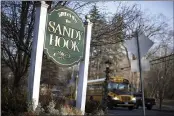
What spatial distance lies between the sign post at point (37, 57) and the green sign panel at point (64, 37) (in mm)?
248

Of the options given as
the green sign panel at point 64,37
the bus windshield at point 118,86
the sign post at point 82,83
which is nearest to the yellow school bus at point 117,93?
the bus windshield at point 118,86

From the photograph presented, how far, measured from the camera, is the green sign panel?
8742 millimetres

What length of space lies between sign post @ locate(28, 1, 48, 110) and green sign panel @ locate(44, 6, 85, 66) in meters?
0.25

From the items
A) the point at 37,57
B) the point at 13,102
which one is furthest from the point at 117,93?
the point at 37,57

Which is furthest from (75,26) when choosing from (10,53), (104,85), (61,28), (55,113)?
(104,85)

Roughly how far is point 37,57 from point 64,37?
4.29ft

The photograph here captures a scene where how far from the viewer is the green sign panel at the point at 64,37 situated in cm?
874

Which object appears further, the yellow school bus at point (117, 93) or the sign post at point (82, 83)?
the yellow school bus at point (117, 93)

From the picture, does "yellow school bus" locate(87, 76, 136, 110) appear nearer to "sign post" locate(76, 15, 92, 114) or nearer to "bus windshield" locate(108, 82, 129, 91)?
"bus windshield" locate(108, 82, 129, 91)

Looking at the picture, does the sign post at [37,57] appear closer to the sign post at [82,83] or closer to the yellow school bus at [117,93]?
the sign post at [82,83]

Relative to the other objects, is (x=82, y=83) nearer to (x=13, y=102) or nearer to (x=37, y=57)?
(x=37, y=57)

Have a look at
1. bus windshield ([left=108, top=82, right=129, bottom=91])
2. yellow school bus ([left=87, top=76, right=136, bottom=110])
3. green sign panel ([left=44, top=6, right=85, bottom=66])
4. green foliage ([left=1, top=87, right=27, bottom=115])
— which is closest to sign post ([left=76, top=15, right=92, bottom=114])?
green sign panel ([left=44, top=6, right=85, bottom=66])

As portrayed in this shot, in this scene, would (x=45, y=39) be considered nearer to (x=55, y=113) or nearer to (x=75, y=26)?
(x=75, y=26)

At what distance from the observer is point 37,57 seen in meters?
8.27
